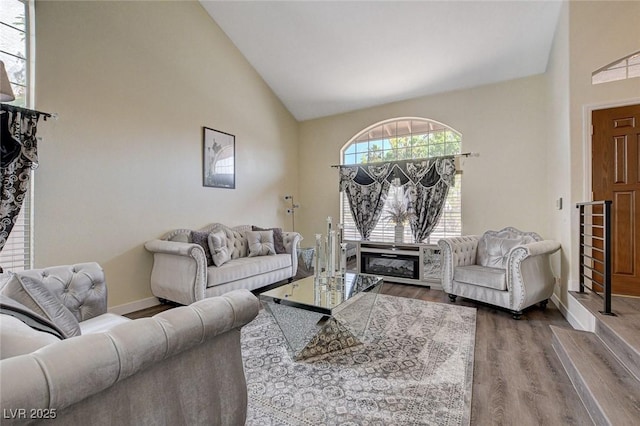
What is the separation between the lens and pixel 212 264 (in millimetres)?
3840

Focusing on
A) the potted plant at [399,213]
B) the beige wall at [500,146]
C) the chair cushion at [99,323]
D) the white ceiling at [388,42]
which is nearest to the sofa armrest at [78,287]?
the chair cushion at [99,323]

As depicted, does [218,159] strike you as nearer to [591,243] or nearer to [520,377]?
[520,377]

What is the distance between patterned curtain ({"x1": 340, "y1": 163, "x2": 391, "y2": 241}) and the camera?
17.4 ft

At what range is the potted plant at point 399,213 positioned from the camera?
501 cm

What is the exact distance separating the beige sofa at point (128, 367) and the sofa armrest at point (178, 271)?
74.2 inches

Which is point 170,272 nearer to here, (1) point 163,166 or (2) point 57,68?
(1) point 163,166

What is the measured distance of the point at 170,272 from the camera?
3531 millimetres

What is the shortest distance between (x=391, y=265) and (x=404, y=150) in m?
2.10

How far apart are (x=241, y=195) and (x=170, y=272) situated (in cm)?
194

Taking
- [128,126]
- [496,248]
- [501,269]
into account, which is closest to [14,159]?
[128,126]

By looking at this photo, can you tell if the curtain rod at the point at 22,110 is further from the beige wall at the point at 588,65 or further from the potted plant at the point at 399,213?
the beige wall at the point at 588,65

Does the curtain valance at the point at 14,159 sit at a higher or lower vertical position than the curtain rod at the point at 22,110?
lower

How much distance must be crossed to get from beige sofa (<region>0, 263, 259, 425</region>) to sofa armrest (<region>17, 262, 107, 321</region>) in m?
0.42

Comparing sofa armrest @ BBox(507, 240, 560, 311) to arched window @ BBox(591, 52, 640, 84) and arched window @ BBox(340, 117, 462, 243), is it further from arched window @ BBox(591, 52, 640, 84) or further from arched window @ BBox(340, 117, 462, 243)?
arched window @ BBox(591, 52, 640, 84)
